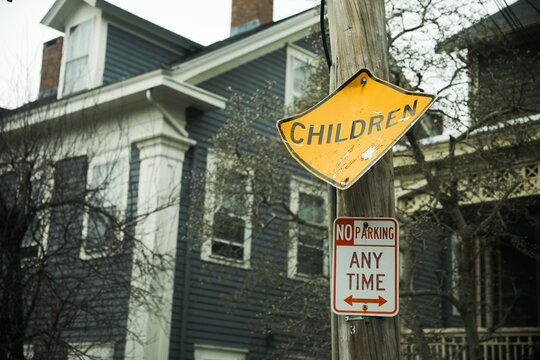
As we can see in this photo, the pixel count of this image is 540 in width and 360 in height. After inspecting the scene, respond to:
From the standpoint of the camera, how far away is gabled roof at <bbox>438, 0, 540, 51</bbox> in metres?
11.5

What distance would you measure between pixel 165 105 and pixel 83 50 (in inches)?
129

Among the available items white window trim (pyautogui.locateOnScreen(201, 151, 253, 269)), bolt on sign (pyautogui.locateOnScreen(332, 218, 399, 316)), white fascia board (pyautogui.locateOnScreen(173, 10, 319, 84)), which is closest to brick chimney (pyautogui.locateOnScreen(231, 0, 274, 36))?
white fascia board (pyautogui.locateOnScreen(173, 10, 319, 84))

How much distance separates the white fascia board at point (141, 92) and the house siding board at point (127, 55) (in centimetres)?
113

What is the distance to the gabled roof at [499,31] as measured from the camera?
11484mm

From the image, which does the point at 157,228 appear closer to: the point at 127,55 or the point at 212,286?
the point at 212,286

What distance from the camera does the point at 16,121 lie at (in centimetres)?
1201

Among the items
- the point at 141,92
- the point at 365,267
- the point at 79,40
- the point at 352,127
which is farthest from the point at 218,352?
the point at 352,127

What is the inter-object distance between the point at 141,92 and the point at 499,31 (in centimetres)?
706

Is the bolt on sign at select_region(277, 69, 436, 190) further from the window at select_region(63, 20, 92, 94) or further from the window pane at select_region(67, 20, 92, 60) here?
the window pane at select_region(67, 20, 92, 60)

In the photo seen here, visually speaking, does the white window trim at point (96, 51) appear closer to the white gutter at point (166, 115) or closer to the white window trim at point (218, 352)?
the white gutter at point (166, 115)

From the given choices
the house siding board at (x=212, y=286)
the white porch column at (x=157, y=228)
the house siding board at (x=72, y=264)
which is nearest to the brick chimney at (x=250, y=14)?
the house siding board at (x=212, y=286)

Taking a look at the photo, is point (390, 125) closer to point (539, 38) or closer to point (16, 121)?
point (16, 121)

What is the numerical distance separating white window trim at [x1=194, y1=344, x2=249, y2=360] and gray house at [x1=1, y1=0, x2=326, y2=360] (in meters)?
0.03

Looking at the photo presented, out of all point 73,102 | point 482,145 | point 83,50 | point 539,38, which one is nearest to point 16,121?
point 73,102
